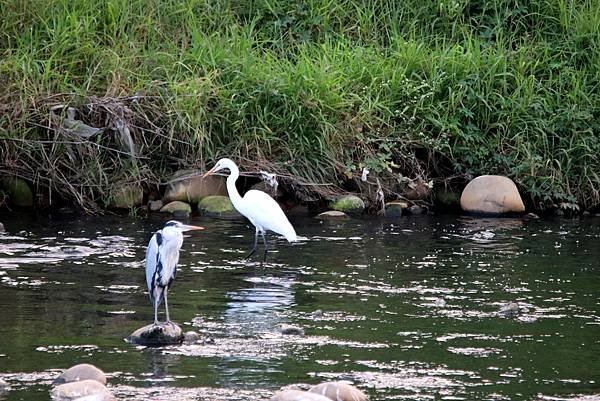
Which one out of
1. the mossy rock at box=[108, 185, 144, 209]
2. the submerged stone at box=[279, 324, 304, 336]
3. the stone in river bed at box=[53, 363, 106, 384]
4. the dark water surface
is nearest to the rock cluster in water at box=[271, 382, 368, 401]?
the dark water surface

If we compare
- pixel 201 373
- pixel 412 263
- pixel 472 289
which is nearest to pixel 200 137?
pixel 412 263

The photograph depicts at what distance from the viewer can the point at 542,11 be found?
1563 centimetres

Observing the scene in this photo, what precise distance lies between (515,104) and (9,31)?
5791 mm

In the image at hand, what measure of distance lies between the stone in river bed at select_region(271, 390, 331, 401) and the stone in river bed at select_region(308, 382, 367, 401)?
0.13 metres

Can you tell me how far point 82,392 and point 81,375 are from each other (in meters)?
0.30

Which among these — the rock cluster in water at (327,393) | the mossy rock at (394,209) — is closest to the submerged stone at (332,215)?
the mossy rock at (394,209)

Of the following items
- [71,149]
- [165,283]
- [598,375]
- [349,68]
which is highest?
[349,68]

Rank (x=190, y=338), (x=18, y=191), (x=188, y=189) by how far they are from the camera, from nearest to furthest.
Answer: (x=190, y=338), (x=18, y=191), (x=188, y=189)

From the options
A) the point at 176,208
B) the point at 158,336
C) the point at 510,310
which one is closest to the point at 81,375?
the point at 158,336

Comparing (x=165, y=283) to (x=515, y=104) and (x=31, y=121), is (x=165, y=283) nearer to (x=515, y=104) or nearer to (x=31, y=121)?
(x=31, y=121)

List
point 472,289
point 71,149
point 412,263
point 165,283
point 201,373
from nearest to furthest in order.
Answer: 1. point 201,373
2. point 165,283
3. point 472,289
4. point 412,263
5. point 71,149

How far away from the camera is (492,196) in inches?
529

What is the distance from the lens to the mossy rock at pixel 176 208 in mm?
12859

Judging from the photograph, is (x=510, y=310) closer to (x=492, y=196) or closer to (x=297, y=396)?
(x=297, y=396)
